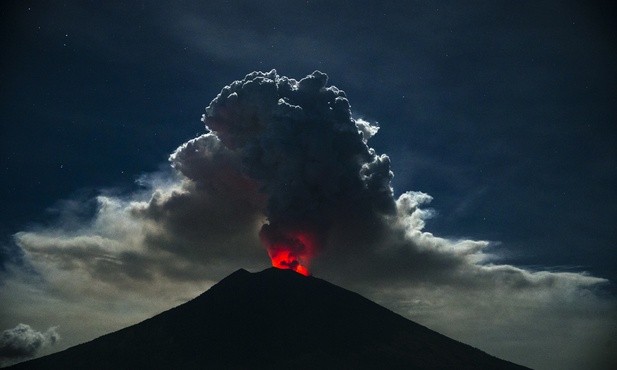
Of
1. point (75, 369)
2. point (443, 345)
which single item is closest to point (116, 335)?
point (75, 369)

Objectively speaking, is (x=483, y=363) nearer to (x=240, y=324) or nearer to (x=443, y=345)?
(x=443, y=345)

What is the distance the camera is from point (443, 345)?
11056 cm

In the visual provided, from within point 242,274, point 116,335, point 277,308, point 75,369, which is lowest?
point 75,369

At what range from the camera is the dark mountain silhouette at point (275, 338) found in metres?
97.9

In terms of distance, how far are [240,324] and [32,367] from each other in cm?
3918

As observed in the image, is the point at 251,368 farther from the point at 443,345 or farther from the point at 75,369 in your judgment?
the point at 443,345

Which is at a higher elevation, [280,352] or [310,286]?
[310,286]

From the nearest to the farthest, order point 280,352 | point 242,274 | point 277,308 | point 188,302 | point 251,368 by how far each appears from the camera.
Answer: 1. point 251,368
2. point 280,352
3. point 277,308
4. point 188,302
5. point 242,274

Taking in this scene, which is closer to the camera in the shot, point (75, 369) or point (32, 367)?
point (75, 369)

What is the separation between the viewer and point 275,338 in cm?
10656

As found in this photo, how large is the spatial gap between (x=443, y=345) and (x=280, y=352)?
32.8 m

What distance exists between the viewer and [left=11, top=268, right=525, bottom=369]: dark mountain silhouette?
97.9 metres

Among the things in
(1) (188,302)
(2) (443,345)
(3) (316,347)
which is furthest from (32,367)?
(2) (443,345)

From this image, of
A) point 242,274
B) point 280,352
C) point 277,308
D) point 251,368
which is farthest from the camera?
point 242,274
